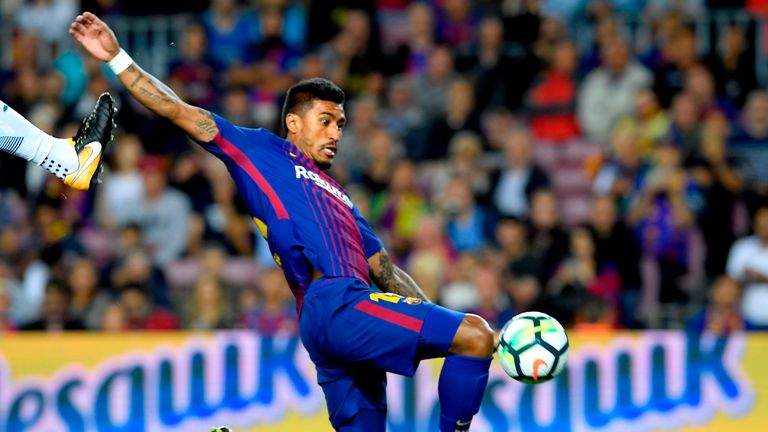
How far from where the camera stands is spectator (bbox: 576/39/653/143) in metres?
13.6

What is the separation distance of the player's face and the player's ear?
1cm

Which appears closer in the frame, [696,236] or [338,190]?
[338,190]

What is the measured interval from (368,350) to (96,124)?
209 centimetres

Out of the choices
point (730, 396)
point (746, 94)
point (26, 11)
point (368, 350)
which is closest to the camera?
point (368, 350)

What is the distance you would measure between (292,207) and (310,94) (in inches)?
A: 26.9

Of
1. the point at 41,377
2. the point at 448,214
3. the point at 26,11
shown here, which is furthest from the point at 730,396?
the point at 26,11

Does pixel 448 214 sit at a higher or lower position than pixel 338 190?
higher

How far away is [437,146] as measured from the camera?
45.2 feet

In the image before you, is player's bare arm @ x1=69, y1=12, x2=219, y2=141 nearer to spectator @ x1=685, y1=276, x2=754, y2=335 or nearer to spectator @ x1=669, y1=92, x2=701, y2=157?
spectator @ x1=685, y1=276, x2=754, y2=335

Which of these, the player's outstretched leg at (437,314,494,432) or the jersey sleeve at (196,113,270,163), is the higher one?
the jersey sleeve at (196,113,270,163)

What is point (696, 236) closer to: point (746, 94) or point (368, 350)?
point (746, 94)

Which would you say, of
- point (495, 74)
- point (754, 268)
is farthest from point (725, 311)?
point (495, 74)

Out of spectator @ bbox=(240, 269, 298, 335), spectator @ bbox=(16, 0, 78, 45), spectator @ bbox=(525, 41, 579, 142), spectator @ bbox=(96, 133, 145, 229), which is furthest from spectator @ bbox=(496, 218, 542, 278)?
spectator @ bbox=(16, 0, 78, 45)

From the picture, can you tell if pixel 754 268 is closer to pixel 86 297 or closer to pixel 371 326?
pixel 86 297
